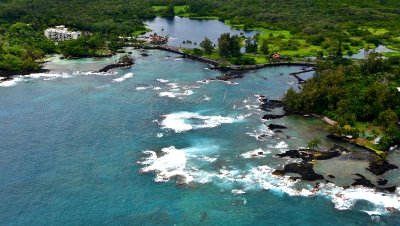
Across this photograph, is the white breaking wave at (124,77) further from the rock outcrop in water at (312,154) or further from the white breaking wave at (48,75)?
the rock outcrop in water at (312,154)

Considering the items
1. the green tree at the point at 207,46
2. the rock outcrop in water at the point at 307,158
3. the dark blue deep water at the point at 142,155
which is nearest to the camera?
the dark blue deep water at the point at 142,155

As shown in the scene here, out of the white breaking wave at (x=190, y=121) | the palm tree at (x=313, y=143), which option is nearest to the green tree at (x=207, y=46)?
the white breaking wave at (x=190, y=121)

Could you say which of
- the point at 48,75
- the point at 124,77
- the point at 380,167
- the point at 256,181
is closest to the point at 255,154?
the point at 256,181

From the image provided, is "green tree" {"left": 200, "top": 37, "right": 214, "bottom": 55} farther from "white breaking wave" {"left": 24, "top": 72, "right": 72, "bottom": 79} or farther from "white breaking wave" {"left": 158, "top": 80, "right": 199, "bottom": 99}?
"white breaking wave" {"left": 24, "top": 72, "right": 72, "bottom": 79}

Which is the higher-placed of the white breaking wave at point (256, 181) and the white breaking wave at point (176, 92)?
the white breaking wave at point (176, 92)

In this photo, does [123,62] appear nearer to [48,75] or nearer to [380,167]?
[48,75]

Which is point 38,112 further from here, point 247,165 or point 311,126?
point 311,126

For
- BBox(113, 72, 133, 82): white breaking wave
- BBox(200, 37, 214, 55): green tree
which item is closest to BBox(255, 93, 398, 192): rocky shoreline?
BBox(113, 72, 133, 82): white breaking wave
